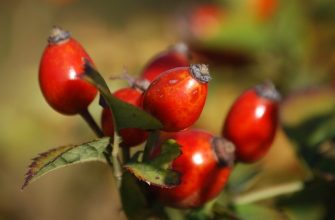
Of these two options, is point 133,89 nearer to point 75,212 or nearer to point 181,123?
point 181,123

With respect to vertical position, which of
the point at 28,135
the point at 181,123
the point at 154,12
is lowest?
the point at 28,135

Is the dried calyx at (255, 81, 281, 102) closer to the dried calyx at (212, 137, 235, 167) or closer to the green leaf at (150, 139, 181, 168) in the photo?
the dried calyx at (212, 137, 235, 167)

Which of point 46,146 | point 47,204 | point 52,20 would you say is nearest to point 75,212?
point 47,204

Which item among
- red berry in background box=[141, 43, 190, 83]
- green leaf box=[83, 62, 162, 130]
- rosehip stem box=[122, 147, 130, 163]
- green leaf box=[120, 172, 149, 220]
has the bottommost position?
green leaf box=[120, 172, 149, 220]

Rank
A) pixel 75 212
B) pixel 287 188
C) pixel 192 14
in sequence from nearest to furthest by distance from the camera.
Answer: pixel 287 188 → pixel 75 212 → pixel 192 14

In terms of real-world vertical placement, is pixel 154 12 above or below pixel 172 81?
below

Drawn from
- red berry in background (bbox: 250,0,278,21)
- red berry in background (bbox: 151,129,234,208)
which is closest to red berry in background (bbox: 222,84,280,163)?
red berry in background (bbox: 151,129,234,208)

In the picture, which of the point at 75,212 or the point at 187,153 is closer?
the point at 187,153
